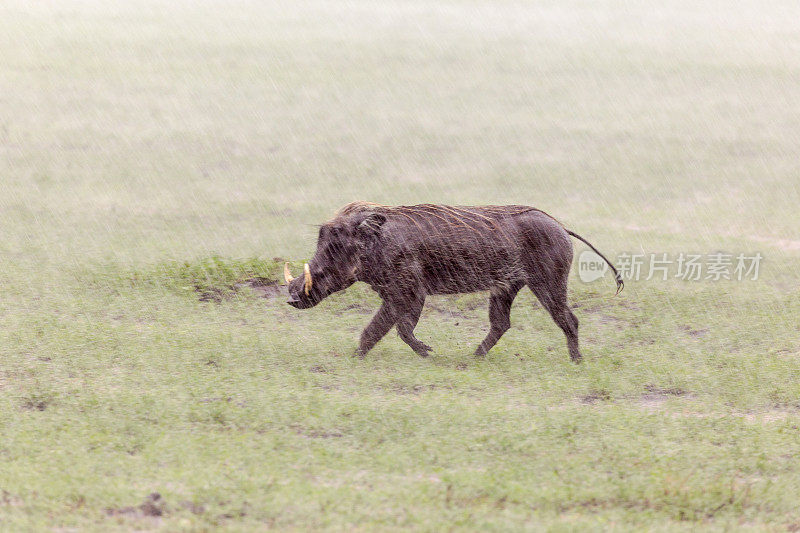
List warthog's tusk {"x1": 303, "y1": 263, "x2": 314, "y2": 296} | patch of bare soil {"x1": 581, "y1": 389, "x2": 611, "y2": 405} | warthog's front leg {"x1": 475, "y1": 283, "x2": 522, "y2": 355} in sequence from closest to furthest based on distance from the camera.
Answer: patch of bare soil {"x1": 581, "y1": 389, "x2": 611, "y2": 405} → warthog's tusk {"x1": 303, "y1": 263, "x2": 314, "y2": 296} → warthog's front leg {"x1": 475, "y1": 283, "x2": 522, "y2": 355}

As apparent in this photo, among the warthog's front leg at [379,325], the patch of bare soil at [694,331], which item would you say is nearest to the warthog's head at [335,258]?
the warthog's front leg at [379,325]

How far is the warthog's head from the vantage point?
24.7 feet

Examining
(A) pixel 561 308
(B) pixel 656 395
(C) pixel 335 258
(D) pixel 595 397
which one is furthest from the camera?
(A) pixel 561 308

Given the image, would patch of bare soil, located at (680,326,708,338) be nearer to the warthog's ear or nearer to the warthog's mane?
the warthog's mane

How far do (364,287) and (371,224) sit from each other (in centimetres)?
222

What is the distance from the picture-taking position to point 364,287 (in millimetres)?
9773

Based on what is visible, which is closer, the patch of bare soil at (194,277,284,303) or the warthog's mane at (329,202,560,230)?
the warthog's mane at (329,202,560,230)

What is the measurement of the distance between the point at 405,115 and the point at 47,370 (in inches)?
396

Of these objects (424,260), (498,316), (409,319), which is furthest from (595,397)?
(424,260)

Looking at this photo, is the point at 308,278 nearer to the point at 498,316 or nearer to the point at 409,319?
the point at 409,319

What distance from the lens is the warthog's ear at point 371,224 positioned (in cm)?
757

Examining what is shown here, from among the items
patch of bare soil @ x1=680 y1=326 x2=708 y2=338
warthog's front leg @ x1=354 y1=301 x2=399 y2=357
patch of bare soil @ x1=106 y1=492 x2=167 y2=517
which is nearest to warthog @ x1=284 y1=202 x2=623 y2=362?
warthog's front leg @ x1=354 y1=301 x2=399 y2=357

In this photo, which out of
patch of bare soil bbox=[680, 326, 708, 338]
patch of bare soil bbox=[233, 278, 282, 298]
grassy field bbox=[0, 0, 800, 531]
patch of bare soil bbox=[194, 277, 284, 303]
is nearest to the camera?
grassy field bbox=[0, 0, 800, 531]

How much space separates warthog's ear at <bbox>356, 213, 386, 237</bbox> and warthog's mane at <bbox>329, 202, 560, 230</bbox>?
7 centimetres
